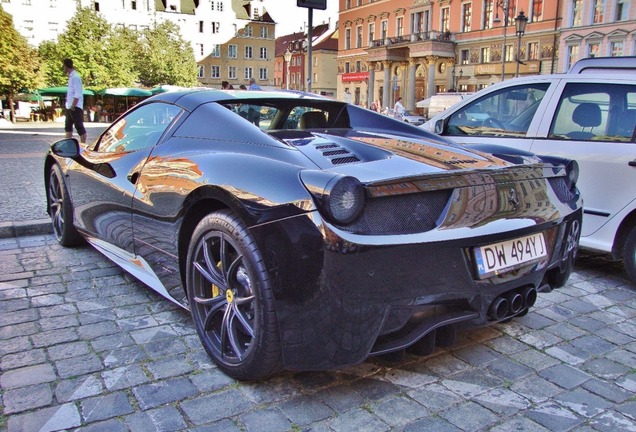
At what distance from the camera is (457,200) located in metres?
2.35

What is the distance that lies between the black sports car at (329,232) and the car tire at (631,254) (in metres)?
1.38

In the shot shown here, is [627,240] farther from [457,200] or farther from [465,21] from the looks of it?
[465,21]

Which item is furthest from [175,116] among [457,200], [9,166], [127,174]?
[9,166]

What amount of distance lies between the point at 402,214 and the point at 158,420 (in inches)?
50.3

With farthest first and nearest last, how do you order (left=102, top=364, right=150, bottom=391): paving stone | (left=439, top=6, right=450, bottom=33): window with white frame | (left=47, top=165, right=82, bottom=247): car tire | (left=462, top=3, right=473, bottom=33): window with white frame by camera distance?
(left=439, top=6, right=450, bottom=33): window with white frame
(left=462, top=3, right=473, bottom=33): window with white frame
(left=47, top=165, right=82, bottom=247): car tire
(left=102, top=364, right=150, bottom=391): paving stone

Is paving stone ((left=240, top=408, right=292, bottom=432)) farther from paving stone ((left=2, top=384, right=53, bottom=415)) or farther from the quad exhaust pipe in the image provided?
the quad exhaust pipe

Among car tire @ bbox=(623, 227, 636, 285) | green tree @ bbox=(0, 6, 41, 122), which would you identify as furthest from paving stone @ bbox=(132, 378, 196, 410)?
green tree @ bbox=(0, 6, 41, 122)

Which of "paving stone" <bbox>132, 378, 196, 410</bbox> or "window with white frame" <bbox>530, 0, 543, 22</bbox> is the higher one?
"window with white frame" <bbox>530, 0, 543, 22</bbox>

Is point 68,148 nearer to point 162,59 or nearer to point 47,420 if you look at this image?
point 47,420

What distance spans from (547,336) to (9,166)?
941 cm

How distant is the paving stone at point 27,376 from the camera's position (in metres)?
2.49

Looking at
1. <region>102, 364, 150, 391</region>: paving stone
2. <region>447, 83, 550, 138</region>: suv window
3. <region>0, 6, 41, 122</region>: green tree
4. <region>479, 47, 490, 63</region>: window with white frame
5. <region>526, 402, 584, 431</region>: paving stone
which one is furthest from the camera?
<region>479, 47, 490, 63</region>: window with white frame

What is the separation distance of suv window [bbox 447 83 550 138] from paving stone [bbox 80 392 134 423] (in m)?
3.94

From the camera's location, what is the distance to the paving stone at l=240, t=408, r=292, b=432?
2.17m
